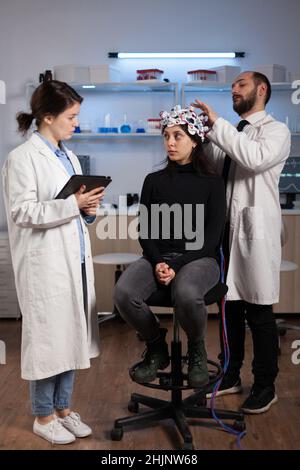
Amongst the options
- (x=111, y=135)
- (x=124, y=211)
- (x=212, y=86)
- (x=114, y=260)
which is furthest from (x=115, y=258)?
(x=212, y=86)

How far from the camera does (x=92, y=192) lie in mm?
2252

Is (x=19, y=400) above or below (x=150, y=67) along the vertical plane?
below

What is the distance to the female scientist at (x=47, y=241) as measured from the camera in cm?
220

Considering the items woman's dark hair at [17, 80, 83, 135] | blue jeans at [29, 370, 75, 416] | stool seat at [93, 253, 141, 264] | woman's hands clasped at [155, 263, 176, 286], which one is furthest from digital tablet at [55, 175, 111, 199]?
stool seat at [93, 253, 141, 264]

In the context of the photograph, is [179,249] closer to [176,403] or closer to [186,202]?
[186,202]

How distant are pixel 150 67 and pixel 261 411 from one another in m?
2.91

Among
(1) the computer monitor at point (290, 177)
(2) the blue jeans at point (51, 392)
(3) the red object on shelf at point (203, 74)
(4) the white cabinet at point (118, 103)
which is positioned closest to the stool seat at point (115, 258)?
(4) the white cabinet at point (118, 103)

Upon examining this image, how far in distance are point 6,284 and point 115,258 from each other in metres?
0.83

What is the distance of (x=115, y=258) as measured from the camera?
407 cm

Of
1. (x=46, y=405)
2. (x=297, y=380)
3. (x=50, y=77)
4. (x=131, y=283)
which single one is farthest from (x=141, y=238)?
(x=50, y=77)

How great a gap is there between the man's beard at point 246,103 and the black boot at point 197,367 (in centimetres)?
105

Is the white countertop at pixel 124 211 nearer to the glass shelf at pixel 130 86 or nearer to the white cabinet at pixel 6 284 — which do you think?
the white cabinet at pixel 6 284

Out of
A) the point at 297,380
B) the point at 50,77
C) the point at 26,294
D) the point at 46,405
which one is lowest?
the point at 297,380
